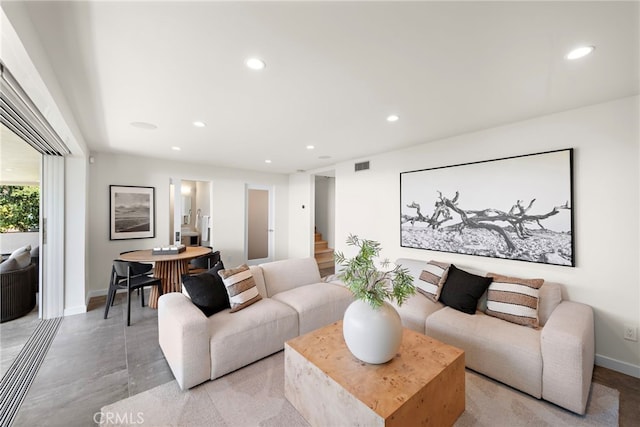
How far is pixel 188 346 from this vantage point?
1.95m

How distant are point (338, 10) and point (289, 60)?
517 mm

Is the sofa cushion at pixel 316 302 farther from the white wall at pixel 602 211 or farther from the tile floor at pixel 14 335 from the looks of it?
the tile floor at pixel 14 335

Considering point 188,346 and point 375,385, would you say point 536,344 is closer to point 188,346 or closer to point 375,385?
point 375,385

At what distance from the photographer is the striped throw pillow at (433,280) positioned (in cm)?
285

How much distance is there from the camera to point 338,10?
129 cm

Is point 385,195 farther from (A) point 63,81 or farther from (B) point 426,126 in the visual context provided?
(A) point 63,81

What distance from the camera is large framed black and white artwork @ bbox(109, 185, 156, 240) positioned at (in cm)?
440

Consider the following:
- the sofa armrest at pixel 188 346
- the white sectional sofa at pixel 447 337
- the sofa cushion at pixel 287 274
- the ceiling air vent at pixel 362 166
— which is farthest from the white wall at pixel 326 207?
the sofa armrest at pixel 188 346

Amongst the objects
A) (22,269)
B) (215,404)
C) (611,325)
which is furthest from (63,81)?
(611,325)

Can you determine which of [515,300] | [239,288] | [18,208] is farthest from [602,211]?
[18,208]

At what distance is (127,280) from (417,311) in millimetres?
3524

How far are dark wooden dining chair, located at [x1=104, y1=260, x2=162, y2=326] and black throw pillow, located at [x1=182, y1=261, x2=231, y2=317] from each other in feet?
4.10

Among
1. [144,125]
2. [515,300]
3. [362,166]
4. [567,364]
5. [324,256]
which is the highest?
[144,125]

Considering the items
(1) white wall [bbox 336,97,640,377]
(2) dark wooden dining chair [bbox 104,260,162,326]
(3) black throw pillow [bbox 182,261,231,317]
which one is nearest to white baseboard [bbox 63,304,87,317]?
(2) dark wooden dining chair [bbox 104,260,162,326]
